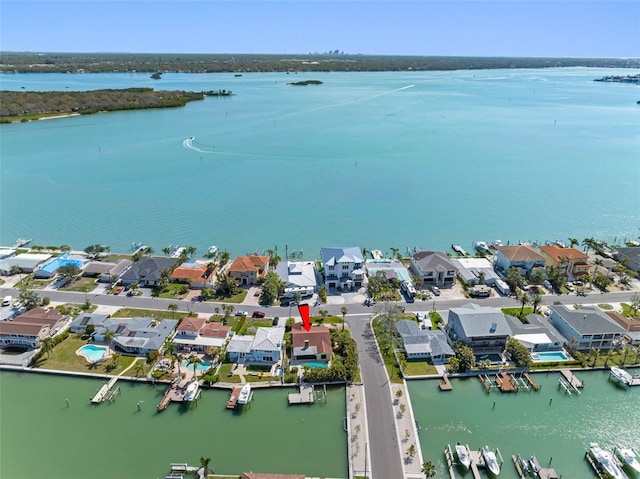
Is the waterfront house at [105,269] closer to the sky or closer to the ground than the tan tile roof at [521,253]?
closer to the ground

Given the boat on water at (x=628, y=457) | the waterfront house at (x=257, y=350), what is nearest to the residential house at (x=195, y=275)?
the waterfront house at (x=257, y=350)

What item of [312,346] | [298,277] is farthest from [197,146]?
[312,346]

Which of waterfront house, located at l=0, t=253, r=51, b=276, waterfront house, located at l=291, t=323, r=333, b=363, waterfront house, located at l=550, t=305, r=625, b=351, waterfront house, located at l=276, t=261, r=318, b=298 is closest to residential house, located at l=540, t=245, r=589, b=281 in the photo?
waterfront house, located at l=550, t=305, r=625, b=351

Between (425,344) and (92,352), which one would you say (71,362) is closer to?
(92,352)

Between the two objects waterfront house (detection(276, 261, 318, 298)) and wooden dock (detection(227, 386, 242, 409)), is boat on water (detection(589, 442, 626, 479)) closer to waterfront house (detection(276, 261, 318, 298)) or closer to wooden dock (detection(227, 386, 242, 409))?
wooden dock (detection(227, 386, 242, 409))

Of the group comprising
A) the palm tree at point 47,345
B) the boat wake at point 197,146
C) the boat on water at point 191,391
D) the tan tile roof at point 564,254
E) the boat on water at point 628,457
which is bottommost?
the boat on water at point 628,457

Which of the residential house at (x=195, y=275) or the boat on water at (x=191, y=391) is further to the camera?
the residential house at (x=195, y=275)

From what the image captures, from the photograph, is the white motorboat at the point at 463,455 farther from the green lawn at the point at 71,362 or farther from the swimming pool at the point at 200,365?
the green lawn at the point at 71,362
